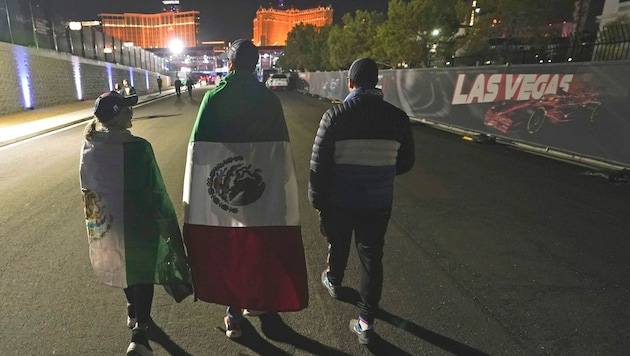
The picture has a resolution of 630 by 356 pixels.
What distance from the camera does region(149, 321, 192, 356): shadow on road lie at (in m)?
2.71

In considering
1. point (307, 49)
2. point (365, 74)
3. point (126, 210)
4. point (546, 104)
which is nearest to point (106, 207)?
point (126, 210)

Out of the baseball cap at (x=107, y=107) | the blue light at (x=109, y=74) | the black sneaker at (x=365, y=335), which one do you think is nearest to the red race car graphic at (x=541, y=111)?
the black sneaker at (x=365, y=335)

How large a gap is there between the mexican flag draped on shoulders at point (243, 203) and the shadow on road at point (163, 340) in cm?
43

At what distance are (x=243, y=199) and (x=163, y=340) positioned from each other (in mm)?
1274

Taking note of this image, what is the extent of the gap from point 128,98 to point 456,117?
12.1m

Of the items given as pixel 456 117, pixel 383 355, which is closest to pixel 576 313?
pixel 383 355

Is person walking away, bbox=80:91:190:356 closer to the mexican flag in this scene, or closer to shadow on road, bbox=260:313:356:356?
the mexican flag

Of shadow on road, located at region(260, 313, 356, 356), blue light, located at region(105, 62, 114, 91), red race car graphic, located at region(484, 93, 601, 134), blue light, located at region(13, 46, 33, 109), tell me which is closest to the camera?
shadow on road, located at region(260, 313, 356, 356)

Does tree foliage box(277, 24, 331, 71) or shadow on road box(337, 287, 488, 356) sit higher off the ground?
tree foliage box(277, 24, 331, 71)

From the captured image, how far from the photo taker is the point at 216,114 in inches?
92.4

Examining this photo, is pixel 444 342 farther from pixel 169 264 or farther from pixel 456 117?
pixel 456 117

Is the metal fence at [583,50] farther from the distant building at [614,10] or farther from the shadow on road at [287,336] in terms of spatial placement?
the shadow on road at [287,336]

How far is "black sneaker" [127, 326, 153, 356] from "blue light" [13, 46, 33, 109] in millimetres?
24114

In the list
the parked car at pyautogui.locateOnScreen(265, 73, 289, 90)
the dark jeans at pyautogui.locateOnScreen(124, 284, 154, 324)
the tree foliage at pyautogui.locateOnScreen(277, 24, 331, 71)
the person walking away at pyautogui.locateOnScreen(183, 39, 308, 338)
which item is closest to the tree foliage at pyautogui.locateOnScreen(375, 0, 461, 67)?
the parked car at pyautogui.locateOnScreen(265, 73, 289, 90)
